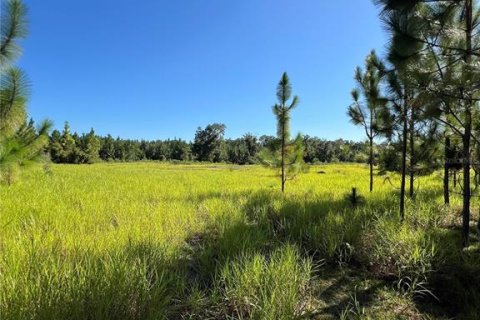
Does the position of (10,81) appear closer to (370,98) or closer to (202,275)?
(202,275)

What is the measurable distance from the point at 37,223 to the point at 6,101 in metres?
2.11

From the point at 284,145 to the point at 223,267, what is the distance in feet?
29.3

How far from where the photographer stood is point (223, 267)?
11.0 ft

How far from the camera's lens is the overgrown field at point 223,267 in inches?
96.8

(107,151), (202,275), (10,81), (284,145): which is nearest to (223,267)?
(202,275)

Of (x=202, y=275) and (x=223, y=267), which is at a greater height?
(x=223, y=267)

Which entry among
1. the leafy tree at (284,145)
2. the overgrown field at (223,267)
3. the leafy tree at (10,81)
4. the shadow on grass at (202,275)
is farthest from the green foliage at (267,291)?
the leafy tree at (284,145)

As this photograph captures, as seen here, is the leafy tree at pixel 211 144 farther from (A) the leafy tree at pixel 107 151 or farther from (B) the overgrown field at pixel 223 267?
(B) the overgrown field at pixel 223 267

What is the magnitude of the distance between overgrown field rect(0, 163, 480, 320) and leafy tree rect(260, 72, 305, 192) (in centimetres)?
563

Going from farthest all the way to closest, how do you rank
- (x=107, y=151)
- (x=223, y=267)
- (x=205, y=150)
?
(x=205, y=150)
(x=107, y=151)
(x=223, y=267)

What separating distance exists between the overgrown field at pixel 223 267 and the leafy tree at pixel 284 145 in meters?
5.63

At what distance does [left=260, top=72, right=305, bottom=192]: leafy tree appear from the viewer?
38.0 ft

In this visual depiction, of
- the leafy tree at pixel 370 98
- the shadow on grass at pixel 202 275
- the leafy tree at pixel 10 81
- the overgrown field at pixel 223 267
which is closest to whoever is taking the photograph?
the shadow on grass at pixel 202 275

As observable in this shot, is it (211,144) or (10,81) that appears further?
(211,144)
